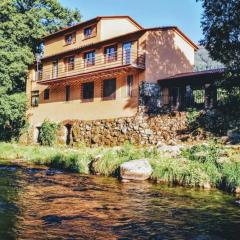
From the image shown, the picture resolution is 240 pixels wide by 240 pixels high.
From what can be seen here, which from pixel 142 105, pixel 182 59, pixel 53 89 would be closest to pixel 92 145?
pixel 142 105

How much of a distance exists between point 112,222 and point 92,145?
22801mm

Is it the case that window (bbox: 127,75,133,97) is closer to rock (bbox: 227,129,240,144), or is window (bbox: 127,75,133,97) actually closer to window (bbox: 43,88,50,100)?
rock (bbox: 227,129,240,144)

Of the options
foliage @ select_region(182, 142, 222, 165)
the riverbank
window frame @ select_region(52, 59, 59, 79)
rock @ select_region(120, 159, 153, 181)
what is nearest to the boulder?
the riverbank

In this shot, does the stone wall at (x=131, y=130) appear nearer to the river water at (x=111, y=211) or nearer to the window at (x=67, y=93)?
the window at (x=67, y=93)

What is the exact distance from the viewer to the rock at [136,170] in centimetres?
1775

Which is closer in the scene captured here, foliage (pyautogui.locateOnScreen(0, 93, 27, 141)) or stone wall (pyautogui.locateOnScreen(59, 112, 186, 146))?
stone wall (pyautogui.locateOnScreen(59, 112, 186, 146))

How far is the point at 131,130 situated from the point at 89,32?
12.4 m

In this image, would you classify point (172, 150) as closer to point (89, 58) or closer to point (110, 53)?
point (110, 53)

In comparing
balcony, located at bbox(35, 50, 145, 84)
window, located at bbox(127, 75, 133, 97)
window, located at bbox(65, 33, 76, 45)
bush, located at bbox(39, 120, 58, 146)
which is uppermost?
window, located at bbox(65, 33, 76, 45)

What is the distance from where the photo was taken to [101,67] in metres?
33.7

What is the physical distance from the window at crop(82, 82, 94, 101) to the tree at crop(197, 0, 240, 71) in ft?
42.1

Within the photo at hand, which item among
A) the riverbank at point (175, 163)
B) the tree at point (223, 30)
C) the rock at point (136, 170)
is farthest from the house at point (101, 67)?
the rock at point (136, 170)

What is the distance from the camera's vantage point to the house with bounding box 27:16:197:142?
3117 centimetres

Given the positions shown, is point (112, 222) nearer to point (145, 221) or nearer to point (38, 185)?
point (145, 221)
